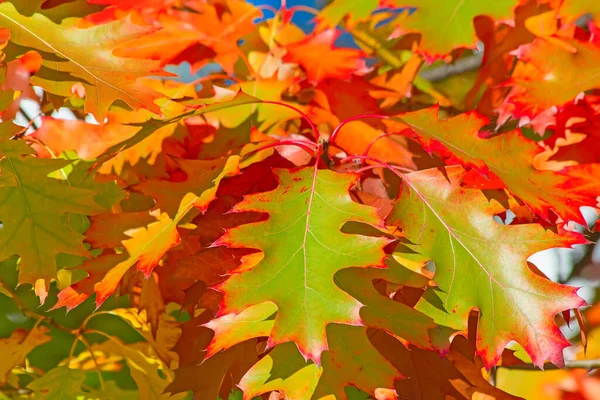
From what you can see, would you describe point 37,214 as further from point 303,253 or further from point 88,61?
point 303,253

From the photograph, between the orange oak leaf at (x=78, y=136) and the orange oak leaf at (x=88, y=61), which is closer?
the orange oak leaf at (x=88, y=61)

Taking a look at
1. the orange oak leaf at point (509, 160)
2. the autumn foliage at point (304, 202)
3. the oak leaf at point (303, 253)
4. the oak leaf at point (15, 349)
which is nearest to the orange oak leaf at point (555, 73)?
the autumn foliage at point (304, 202)

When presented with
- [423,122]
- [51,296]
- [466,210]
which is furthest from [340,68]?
[51,296]

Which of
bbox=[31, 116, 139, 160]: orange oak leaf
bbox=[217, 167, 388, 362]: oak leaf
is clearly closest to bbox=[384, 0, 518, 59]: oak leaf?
bbox=[217, 167, 388, 362]: oak leaf

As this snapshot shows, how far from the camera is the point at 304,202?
669 millimetres

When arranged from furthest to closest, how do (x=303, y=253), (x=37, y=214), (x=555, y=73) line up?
(x=555, y=73) < (x=37, y=214) < (x=303, y=253)

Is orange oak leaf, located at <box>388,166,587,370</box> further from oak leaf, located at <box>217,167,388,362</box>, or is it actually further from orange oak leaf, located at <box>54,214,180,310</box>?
orange oak leaf, located at <box>54,214,180,310</box>

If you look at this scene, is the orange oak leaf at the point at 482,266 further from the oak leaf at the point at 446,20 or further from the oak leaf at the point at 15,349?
the oak leaf at the point at 15,349

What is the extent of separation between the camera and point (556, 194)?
2.27 ft

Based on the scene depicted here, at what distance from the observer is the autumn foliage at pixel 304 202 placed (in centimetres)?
64

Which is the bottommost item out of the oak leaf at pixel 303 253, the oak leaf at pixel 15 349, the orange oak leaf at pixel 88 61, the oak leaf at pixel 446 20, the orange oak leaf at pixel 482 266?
the oak leaf at pixel 15 349

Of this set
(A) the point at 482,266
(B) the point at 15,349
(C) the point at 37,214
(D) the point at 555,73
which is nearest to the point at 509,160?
(A) the point at 482,266

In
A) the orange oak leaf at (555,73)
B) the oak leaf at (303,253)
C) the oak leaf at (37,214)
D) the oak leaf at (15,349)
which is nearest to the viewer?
the oak leaf at (303,253)

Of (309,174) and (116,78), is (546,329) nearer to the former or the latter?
(309,174)
